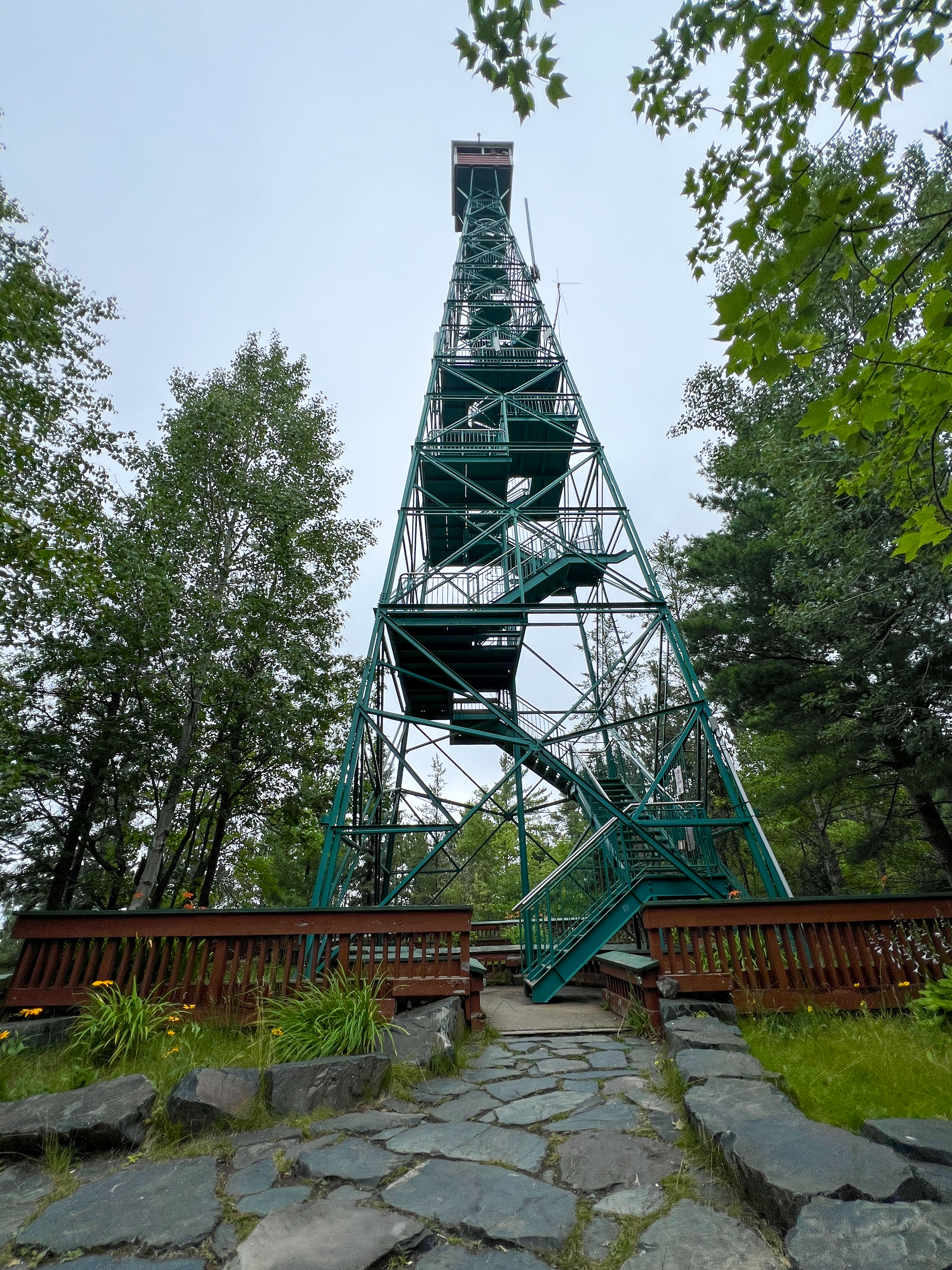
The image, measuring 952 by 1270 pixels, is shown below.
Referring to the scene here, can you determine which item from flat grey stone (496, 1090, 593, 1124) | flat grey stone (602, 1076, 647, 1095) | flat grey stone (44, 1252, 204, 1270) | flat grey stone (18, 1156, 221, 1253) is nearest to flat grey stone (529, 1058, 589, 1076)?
flat grey stone (602, 1076, 647, 1095)

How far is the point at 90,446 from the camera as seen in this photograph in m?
11.2

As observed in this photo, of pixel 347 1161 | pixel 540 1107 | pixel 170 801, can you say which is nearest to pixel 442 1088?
pixel 540 1107

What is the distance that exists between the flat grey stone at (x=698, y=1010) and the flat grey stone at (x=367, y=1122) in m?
2.50

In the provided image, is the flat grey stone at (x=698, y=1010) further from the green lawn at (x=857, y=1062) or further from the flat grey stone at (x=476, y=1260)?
the flat grey stone at (x=476, y=1260)

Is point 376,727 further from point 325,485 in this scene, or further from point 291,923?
point 325,485

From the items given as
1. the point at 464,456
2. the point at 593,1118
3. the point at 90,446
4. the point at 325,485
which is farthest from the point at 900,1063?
the point at 325,485

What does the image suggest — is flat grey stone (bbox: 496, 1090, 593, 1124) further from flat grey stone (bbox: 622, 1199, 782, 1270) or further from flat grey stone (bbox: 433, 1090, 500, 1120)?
flat grey stone (bbox: 622, 1199, 782, 1270)

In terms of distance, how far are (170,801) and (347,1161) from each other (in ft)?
29.2

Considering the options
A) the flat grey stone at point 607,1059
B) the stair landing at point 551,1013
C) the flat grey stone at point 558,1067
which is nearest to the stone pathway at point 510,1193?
the flat grey stone at point 558,1067

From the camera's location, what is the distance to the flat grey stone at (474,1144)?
3.22 m

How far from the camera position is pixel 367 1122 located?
3.62 meters

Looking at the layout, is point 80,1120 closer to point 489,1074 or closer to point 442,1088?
point 442,1088

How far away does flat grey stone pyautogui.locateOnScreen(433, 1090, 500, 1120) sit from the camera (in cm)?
381

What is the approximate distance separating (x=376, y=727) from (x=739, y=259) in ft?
50.9
